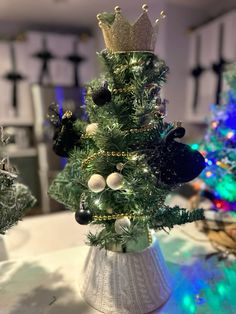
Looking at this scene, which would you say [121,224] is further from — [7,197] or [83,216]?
[7,197]

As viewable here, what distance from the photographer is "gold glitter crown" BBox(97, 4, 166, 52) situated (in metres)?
0.55

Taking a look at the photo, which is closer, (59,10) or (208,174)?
(208,174)

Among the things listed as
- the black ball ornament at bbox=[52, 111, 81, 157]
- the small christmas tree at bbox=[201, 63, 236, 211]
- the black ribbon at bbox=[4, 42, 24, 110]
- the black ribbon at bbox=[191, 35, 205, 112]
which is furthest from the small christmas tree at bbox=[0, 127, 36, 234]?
the black ribbon at bbox=[4, 42, 24, 110]

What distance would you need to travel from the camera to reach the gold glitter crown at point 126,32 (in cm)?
55

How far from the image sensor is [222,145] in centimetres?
78

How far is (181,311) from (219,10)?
76.2 inches

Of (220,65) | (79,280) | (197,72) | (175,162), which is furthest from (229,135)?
(197,72)

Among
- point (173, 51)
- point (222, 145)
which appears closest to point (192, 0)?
point (173, 51)

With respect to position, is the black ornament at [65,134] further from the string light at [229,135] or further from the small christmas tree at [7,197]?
the string light at [229,135]

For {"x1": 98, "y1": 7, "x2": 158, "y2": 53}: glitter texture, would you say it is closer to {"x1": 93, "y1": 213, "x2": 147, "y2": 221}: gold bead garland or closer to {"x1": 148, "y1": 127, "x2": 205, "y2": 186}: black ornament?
{"x1": 148, "y1": 127, "x2": 205, "y2": 186}: black ornament

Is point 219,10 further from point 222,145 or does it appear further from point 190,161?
point 190,161

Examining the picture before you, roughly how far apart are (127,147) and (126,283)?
0.25 meters

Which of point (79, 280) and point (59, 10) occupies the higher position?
point (59, 10)

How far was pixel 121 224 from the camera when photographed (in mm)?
528
